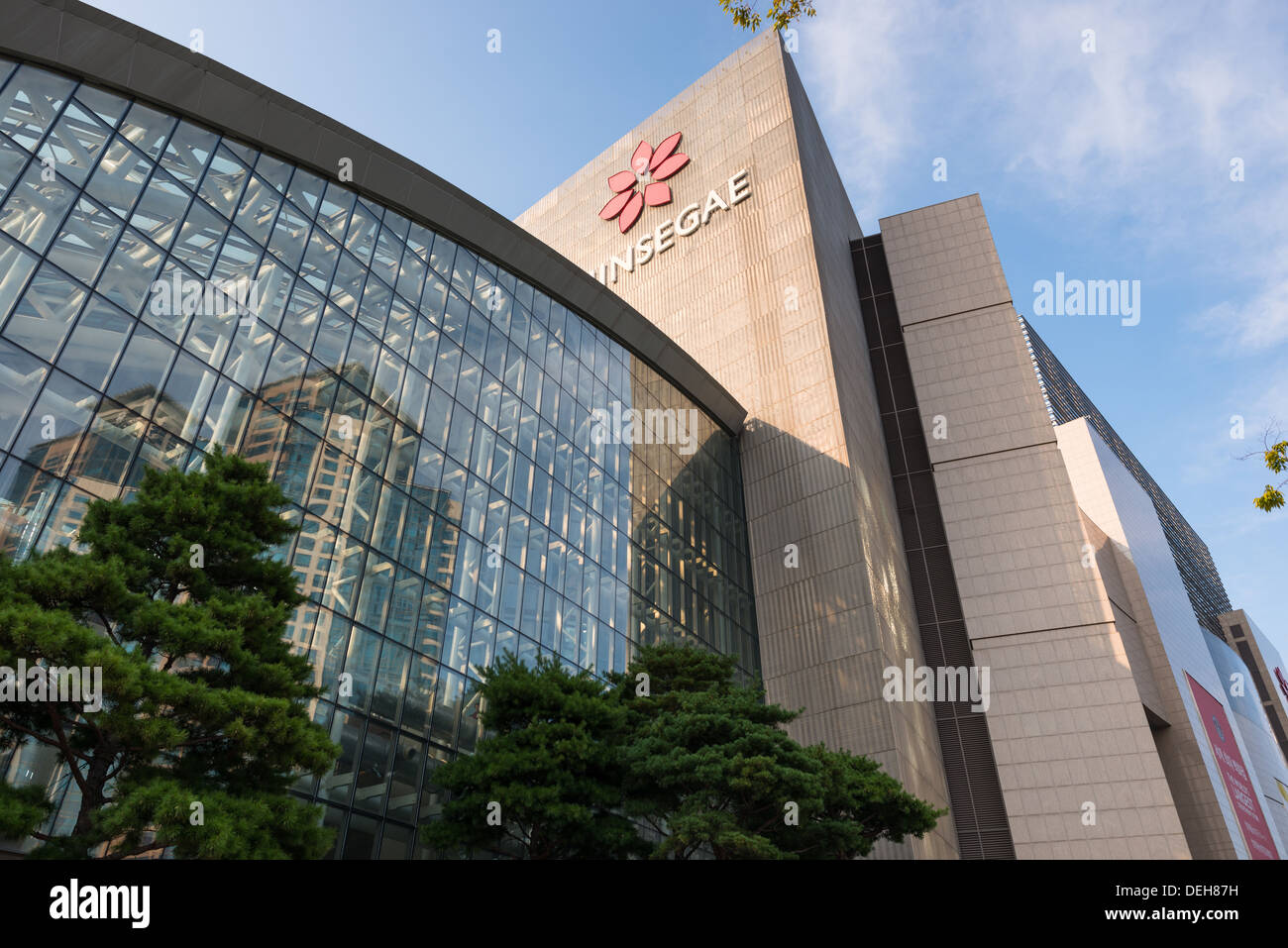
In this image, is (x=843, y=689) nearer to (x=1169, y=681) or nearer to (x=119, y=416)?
(x=119, y=416)

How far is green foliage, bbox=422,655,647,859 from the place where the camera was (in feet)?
51.6

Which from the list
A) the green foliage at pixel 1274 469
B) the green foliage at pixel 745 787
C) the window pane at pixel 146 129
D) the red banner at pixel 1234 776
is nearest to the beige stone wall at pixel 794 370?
the green foliage at pixel 745 787

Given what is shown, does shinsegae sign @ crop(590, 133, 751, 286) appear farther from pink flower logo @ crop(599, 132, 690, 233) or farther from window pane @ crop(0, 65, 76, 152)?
window pane @ crop(0, 65, 76, 152)

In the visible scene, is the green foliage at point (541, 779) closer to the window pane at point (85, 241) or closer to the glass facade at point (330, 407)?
the glass facade at point (330, 407)

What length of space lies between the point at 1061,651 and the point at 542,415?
22637 millimetres

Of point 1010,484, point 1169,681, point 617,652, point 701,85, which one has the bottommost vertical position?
point 617,652

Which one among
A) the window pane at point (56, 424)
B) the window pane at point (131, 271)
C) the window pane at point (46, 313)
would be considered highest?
the window pane at point (131, 271)

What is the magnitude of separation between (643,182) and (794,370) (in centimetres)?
1744

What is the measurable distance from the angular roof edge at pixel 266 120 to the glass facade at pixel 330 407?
0.42m

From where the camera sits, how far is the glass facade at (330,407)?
15.1 m

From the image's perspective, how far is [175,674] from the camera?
428 inches

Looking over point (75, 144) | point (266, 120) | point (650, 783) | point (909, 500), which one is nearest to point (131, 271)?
point (75, 144)
